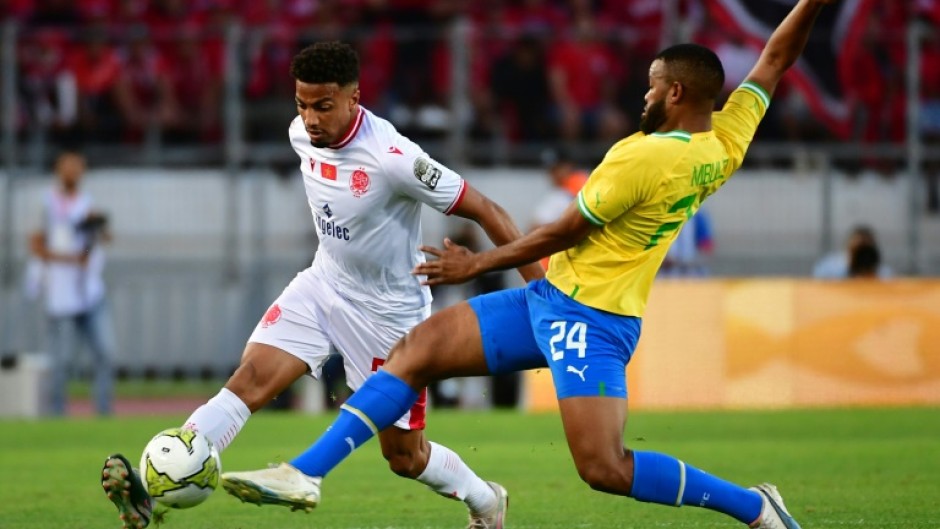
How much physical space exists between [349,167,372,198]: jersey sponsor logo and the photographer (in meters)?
9.21

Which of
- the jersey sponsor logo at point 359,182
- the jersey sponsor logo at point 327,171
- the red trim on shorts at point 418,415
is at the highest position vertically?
the jersey sponsor logo at point 327,171

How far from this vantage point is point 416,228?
823 centimetres

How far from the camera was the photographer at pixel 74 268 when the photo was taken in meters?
16.7

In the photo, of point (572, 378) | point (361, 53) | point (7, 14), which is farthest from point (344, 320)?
point (7, 14)

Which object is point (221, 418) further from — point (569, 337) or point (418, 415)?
point (569, 337)

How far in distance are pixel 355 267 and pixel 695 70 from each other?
2.06m

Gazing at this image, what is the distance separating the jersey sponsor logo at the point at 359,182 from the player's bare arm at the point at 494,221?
1.50ft

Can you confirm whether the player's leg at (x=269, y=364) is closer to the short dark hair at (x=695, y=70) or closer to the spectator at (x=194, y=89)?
the short dark hair at (x=695, y=70)

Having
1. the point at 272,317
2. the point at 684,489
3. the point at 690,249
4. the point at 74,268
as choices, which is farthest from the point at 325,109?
the point at 690,249

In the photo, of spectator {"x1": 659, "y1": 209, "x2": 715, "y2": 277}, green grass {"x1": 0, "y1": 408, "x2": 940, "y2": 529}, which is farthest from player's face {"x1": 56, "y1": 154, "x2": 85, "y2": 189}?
spectator {"x1": 659, "y1": 209, "x2": 715, "y2": 277}

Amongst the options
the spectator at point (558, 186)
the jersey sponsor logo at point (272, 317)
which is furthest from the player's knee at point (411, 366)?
the spectator at point (558, 186)

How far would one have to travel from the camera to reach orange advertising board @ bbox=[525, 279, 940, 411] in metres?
16.3

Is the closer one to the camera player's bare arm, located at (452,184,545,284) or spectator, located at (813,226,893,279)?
player's bare arm, located at (452,184,545,284)

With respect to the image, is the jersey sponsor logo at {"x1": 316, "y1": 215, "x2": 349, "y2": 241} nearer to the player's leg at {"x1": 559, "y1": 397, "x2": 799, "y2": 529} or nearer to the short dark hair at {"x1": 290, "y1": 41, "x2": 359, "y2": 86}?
the short dark hair at {"x1": 290, "y1": 41, "x2": 359, "y2": 86}
